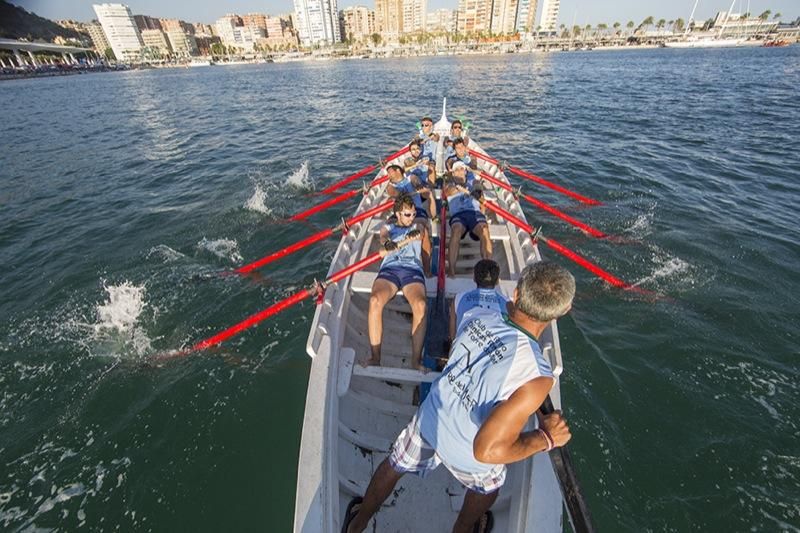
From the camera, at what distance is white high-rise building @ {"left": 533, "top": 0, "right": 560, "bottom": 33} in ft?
557

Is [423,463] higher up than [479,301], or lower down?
lower down

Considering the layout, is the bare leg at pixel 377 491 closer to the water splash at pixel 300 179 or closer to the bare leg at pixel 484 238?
the bare leg at pixel 484 238

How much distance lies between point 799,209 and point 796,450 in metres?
9.91

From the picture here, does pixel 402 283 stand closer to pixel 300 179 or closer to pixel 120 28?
pixel 300 179

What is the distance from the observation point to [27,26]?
165625mm

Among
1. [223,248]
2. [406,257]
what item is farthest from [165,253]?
[406,257]

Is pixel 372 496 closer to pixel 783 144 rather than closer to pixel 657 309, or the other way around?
pixel 657 309

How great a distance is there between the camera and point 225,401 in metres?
5.46

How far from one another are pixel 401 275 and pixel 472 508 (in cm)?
298

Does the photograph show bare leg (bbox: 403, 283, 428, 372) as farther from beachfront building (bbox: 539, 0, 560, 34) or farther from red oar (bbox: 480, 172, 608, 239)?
beachfront building (bbox: 539, 0, 560, 34)

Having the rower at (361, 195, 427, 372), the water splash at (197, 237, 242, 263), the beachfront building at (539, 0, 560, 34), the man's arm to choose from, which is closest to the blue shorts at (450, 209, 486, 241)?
the rower at (361, 195, 427, 372)

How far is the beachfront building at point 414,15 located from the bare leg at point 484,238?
226m

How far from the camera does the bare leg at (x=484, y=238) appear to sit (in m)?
6.67

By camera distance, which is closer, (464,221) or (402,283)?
(402,283)
